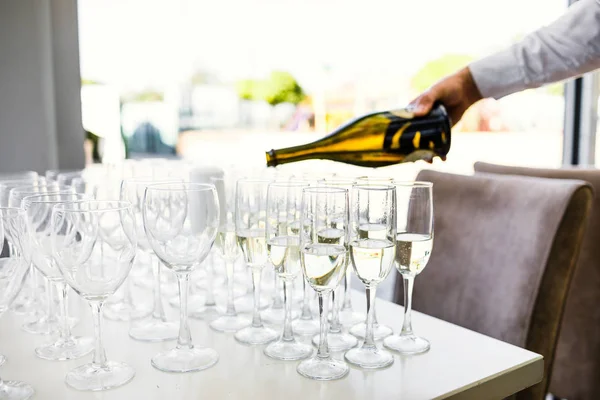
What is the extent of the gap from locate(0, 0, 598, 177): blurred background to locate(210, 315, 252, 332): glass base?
1.89ft

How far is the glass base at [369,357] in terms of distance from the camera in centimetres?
81

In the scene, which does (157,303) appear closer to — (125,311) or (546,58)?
(125,311)

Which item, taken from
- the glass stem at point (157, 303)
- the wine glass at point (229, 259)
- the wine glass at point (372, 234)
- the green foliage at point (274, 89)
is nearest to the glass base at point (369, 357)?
the wine glass at point (372, 234)

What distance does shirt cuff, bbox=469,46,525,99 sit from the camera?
134cm

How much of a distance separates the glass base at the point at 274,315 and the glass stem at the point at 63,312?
0.31 metres

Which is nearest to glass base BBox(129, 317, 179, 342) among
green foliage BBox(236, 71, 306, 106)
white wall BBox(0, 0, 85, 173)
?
white wall BBox(0, 0, 85, 173)

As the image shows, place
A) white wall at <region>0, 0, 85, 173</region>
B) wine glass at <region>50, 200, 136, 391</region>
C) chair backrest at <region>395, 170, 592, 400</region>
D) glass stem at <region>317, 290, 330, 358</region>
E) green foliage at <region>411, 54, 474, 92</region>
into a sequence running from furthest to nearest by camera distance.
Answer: green foliage at <region>411, 54, 474, 92</region>, white wall at <region>0, 0, 85, 173</region>, chair backrest at <region>395, 170, 592, 400</region>, glass stem at <region>317, 290, 330, 358</region>, wine glass at <region>50, 200, 136, 391</region>

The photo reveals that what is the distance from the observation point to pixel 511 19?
341cm

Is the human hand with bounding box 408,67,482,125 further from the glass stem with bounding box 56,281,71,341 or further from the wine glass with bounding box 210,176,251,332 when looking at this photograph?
the glass stem with bounding box 56,281,71,341

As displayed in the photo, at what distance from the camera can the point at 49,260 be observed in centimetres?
78

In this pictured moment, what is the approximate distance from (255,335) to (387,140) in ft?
1.58

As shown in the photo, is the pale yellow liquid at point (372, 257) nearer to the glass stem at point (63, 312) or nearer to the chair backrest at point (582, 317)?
the glass stem at point (63, 312)

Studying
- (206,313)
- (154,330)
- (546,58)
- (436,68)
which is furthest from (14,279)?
(436,68)

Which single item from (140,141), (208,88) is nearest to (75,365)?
(140,141)
